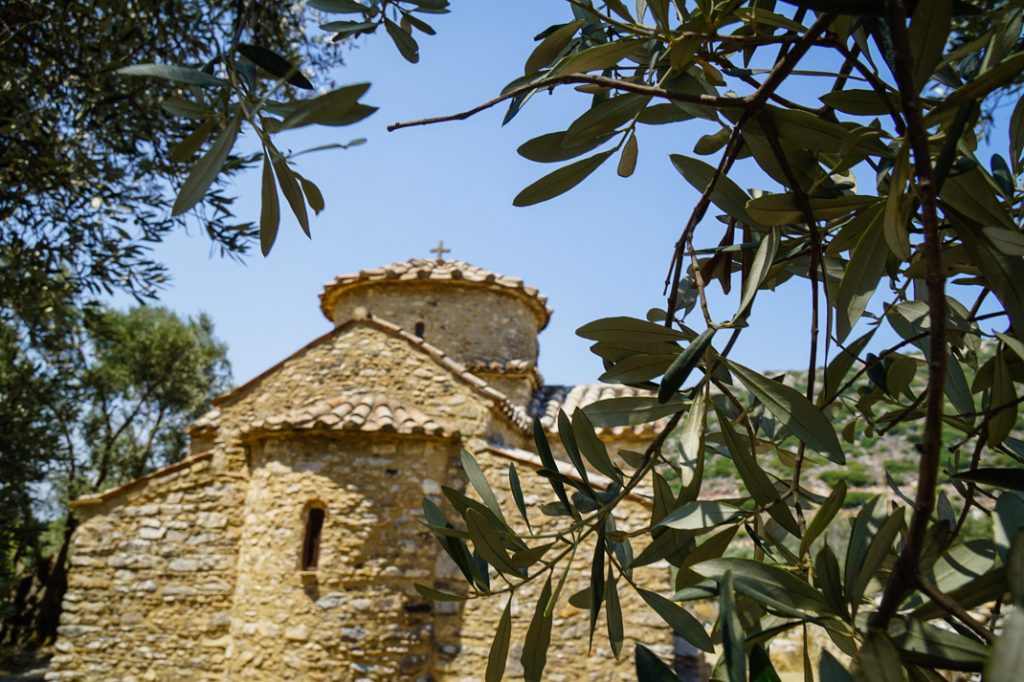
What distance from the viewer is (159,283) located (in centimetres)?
562

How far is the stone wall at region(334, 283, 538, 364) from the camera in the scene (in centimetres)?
1121

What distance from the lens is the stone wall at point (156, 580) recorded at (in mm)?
7164

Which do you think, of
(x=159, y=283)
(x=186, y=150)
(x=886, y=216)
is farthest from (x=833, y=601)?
(x=159, y=283)

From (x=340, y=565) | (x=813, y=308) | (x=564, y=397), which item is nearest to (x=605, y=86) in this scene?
(x=813, y=308)

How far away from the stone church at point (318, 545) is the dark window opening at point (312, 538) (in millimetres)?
20

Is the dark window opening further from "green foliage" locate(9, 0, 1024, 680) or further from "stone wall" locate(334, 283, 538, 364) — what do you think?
"green foliage" locate(9, 0, 1024, 680)

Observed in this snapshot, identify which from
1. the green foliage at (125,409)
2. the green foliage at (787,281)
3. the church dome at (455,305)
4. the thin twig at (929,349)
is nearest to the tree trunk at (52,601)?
the green foliage at (125,409)

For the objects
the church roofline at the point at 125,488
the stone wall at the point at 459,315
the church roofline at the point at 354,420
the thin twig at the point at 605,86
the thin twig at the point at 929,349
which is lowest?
the thin twig at the point at 929,349

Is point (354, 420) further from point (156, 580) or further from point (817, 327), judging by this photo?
point (817, 327)

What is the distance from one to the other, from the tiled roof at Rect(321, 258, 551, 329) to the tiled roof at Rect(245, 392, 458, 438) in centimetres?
417

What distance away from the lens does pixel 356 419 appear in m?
6.81

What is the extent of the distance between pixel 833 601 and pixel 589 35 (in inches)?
41.6

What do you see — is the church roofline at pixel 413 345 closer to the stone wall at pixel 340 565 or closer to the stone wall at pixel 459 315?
the stone wall at pixel 340 565

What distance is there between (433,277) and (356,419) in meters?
4.81
